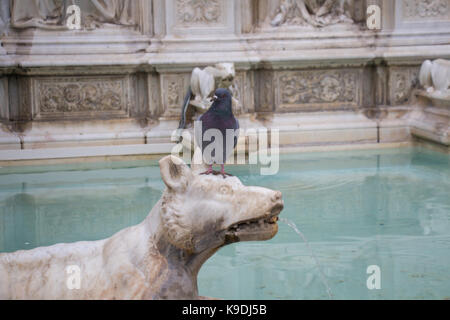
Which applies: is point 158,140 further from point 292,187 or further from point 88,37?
point 292,187

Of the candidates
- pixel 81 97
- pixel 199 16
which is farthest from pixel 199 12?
pixel 81 97

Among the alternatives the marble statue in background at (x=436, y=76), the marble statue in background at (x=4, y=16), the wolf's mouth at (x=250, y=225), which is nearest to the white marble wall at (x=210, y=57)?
the marble statue in background at (x=4, y=16)

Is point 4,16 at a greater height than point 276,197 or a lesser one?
greater

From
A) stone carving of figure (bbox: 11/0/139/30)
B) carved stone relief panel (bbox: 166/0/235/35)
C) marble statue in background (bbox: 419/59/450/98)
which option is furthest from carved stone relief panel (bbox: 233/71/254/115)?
marble statue in background (bbox: 419/59/450/98)

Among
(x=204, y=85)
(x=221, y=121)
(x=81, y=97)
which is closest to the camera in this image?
(x=221, y=121)

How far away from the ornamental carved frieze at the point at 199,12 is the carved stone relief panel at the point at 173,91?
0.67 m

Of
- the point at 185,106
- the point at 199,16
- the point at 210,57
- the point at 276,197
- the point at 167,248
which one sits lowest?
the point at 167,248

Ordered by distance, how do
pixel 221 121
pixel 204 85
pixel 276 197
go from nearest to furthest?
pixel 276 197 → pixel 221 121 → pixel 204 85

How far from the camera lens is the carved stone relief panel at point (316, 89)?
856 cm

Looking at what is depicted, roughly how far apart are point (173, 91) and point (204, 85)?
0.84 metres

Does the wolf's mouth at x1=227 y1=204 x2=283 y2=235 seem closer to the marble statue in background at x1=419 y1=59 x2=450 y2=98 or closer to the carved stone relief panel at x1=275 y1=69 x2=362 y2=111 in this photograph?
the marble statue in background at x1=419 y1=59 x2=450 y2=98

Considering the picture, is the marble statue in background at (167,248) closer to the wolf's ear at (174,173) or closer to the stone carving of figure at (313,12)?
the wolf's ear at (174,173)

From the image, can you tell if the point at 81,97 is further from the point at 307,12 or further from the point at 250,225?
the point at 250,225

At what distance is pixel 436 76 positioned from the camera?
324 inches
